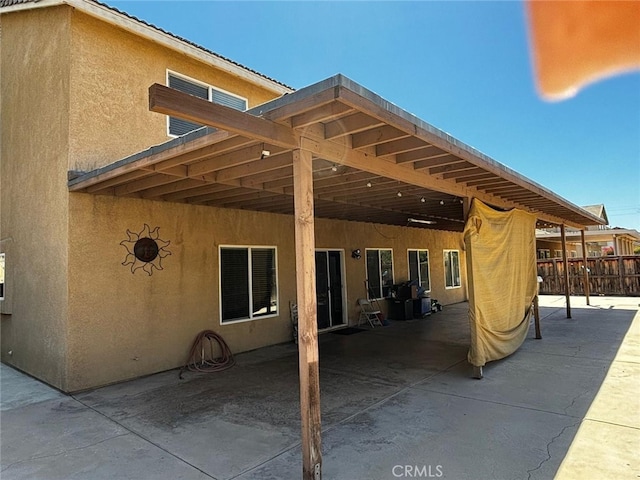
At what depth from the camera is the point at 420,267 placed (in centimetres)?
1291

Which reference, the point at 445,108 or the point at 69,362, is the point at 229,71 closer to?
the point at 69,362

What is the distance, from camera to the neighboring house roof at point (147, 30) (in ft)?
18.1

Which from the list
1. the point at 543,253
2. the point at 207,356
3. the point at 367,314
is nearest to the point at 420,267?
the point at 367,314

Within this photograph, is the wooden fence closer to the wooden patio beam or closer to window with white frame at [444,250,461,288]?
window with white frame at [444,250,461,288]

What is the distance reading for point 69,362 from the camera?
5.09 meters

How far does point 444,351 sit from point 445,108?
903cm

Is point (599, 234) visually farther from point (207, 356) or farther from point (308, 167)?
point (308, 167)

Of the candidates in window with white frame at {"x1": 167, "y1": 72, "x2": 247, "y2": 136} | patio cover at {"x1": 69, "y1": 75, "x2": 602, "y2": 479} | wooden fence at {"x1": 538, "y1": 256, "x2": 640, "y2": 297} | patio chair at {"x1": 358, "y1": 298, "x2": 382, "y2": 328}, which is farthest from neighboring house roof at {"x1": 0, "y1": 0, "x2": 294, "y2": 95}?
wooden fence at {"x1": 538, "y1": 256, "x2": 640, "y2": 297}

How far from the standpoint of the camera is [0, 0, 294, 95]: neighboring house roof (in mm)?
5504

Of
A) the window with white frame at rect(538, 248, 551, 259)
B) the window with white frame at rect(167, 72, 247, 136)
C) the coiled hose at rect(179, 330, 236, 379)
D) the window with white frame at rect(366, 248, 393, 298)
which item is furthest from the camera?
the window with white frame at rect(538, 248, 551, 259)

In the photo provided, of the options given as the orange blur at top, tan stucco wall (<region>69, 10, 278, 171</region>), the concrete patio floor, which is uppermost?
tan stucco wall (<region>69, 10, 278, 171</region>)

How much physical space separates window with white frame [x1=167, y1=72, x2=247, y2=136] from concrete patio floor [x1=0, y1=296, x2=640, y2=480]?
4.09 metres

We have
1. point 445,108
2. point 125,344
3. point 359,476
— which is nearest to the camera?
point 359,476

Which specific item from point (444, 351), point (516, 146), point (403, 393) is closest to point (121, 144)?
point (403, 393)
